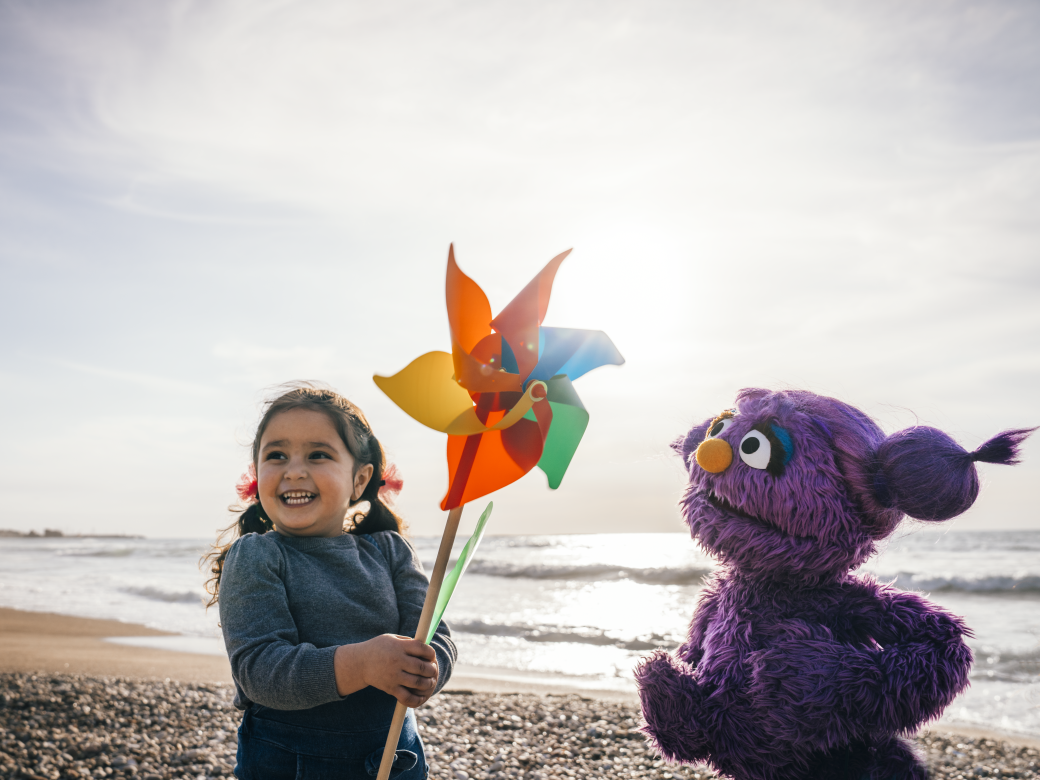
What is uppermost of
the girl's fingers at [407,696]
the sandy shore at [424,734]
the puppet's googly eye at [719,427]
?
the puppet's googly eye at [719,427]

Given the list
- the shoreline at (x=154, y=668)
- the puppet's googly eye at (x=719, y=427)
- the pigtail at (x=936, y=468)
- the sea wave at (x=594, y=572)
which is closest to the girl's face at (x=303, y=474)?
the puppet's googly eye at (x=719, y=427)

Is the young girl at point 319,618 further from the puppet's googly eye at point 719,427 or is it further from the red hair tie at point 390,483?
the puppet's googly eye at point 719,427

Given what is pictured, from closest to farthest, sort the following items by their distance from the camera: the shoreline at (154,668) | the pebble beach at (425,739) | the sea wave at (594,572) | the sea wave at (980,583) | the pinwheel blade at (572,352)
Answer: the pinwheel blade at (572,352) → the pebble beach at (425,739) → the shoreline at (154,668) → the sea wave at (980,583) → the sea wave at (594,572)

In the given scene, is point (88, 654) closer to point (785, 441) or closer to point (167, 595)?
point (167, 595)

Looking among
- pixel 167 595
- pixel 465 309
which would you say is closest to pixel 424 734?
pixel 465 309

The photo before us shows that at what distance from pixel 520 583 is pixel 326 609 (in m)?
12.4

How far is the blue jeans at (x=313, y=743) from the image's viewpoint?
1927 millimetres

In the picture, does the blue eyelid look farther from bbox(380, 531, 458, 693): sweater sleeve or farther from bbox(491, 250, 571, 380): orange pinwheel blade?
bbox(380, 531, 458, 693): sweater sleeve

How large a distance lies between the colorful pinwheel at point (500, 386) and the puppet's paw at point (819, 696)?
31.8 inches

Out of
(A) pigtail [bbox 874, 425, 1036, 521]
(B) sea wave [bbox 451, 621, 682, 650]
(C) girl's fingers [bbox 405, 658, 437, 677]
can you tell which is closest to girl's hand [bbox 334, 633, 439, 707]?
(C) girl's fingers [bbox 405, 658, 437, 677]

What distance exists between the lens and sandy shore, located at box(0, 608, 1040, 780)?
3.95 metres

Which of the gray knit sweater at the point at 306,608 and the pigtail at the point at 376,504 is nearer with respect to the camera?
the gray knit sweater at the point at 306,608

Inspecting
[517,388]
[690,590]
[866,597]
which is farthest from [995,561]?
[517,388]

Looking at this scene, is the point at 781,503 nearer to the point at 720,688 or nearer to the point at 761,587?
the point at 761,587
